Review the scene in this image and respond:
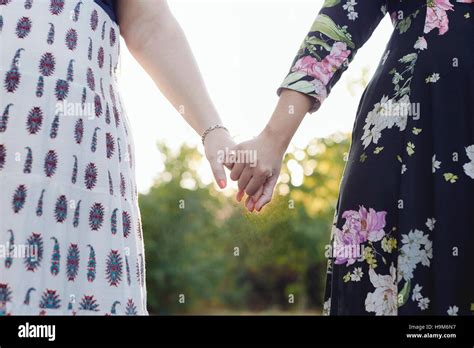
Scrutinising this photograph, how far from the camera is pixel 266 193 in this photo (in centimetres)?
247

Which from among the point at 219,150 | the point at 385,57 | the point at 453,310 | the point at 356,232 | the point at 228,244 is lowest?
the point at 453,310

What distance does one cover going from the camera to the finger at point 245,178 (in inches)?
94.6

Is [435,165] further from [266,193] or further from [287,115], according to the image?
[266,193]

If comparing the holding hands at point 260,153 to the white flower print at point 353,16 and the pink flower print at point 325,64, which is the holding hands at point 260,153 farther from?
the white flower print at point 353,16

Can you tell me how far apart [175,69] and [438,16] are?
804 mm

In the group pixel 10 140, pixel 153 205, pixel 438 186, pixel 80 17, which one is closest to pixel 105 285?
pixel 10 140

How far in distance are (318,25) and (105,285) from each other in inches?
37.8

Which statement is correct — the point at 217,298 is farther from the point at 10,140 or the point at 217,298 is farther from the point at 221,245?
the point at 10,140

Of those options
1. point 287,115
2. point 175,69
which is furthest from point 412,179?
point 175,69

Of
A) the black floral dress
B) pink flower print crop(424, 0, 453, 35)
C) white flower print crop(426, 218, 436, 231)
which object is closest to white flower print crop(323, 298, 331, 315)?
the black floral dress

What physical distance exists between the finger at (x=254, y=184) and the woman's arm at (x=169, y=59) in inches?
5.9

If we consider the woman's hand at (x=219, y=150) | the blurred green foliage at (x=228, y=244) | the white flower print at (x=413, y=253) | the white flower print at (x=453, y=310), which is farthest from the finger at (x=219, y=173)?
the blurred green foliage at (x=228, y=244)
